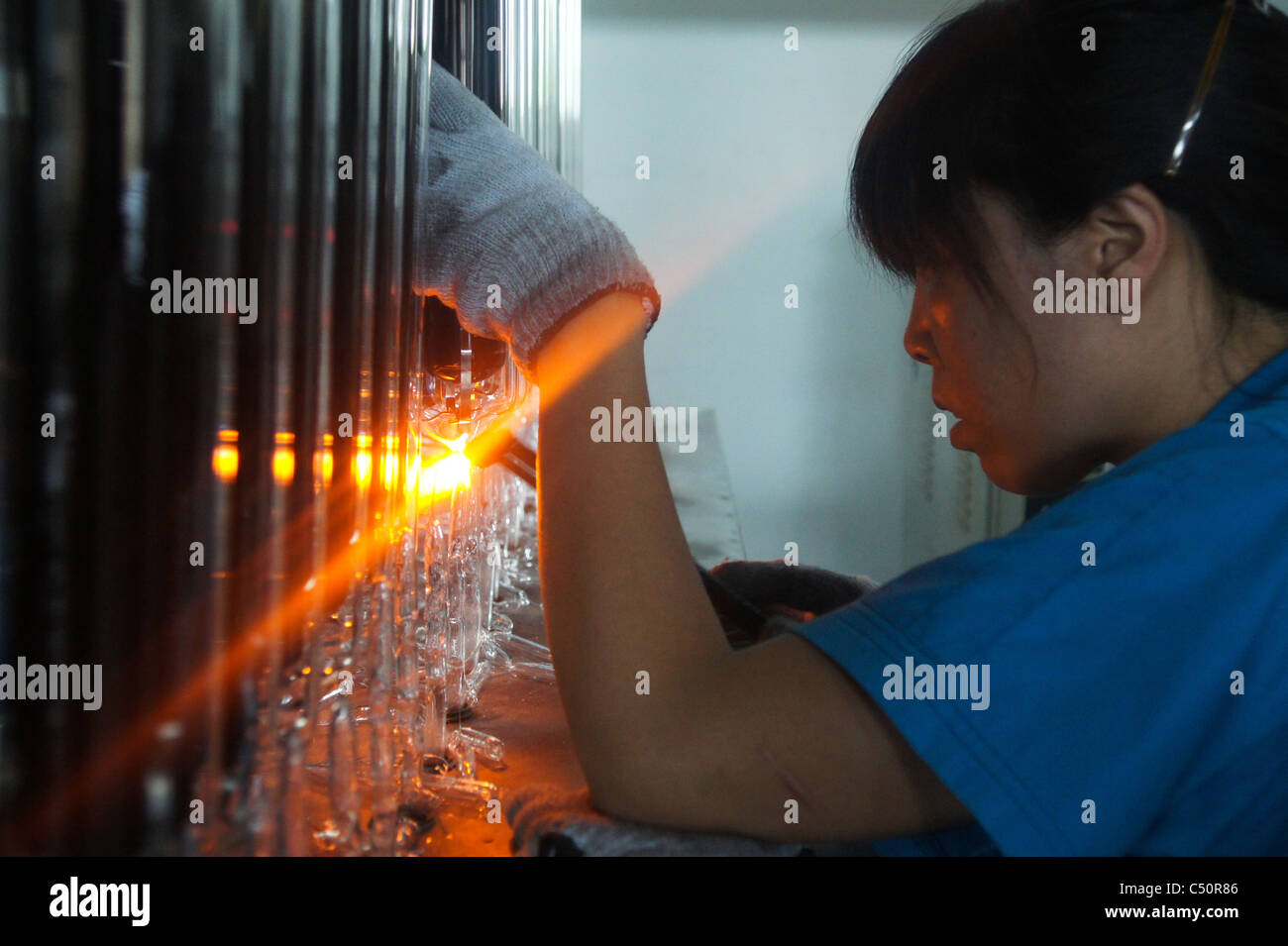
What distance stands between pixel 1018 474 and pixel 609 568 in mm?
253

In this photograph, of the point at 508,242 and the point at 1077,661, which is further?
the point at 508,242

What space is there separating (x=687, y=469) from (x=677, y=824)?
149 centimetres

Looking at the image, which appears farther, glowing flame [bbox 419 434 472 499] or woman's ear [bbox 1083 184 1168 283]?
glowing flame [bbox 419 434 472 499]

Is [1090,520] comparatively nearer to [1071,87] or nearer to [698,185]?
[1071,87]

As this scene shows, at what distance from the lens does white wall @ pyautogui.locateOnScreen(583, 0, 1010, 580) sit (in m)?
2.26

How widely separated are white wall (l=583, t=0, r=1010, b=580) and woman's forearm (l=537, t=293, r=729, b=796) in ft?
6.08

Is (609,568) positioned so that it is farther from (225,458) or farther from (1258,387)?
(1258,387)

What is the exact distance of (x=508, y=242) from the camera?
17.8 inches

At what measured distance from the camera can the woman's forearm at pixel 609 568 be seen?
377 mm
